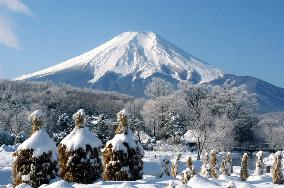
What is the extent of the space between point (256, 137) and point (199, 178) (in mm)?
71151

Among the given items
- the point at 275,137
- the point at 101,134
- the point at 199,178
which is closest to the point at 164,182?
the point at 199,178

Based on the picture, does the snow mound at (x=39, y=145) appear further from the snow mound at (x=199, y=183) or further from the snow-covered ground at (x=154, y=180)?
the snow mound at (x=199, y=183)

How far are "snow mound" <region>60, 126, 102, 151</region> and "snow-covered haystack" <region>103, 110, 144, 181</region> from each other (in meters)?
1.54

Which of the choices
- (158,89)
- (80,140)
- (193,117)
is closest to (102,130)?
(193,117)

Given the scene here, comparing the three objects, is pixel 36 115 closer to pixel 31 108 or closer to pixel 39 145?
pixel 39 145

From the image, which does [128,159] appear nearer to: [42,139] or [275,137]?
[42,139]

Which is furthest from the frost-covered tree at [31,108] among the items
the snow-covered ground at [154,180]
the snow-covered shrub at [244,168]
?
the snow-covered shrub at [244,168]

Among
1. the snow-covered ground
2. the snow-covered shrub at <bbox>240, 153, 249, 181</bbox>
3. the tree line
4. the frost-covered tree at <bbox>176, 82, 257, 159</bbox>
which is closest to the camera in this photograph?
the snow-covered ground

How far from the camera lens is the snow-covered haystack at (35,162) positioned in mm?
21812

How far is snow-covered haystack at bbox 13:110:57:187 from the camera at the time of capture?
71.6ft

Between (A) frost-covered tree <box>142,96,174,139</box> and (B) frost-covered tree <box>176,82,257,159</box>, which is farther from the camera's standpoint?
(A) frost-covered tree <box>142,96,174,139</box>

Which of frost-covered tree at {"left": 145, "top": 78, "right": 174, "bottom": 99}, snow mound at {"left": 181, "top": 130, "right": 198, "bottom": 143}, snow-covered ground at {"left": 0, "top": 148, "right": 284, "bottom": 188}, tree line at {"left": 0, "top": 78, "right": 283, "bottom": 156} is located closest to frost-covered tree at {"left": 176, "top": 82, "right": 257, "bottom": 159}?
tree line at {"left": 0, "top": 78, "right": 283, "bottom": 156}

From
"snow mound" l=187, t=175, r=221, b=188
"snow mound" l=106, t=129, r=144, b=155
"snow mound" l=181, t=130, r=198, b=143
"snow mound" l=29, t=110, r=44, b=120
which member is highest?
"snow mound" l=181, t=130, r=198, b=143

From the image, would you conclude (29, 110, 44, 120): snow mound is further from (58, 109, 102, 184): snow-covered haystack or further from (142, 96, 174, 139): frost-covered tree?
(142, 96, 174, 139): frost-covered tree
